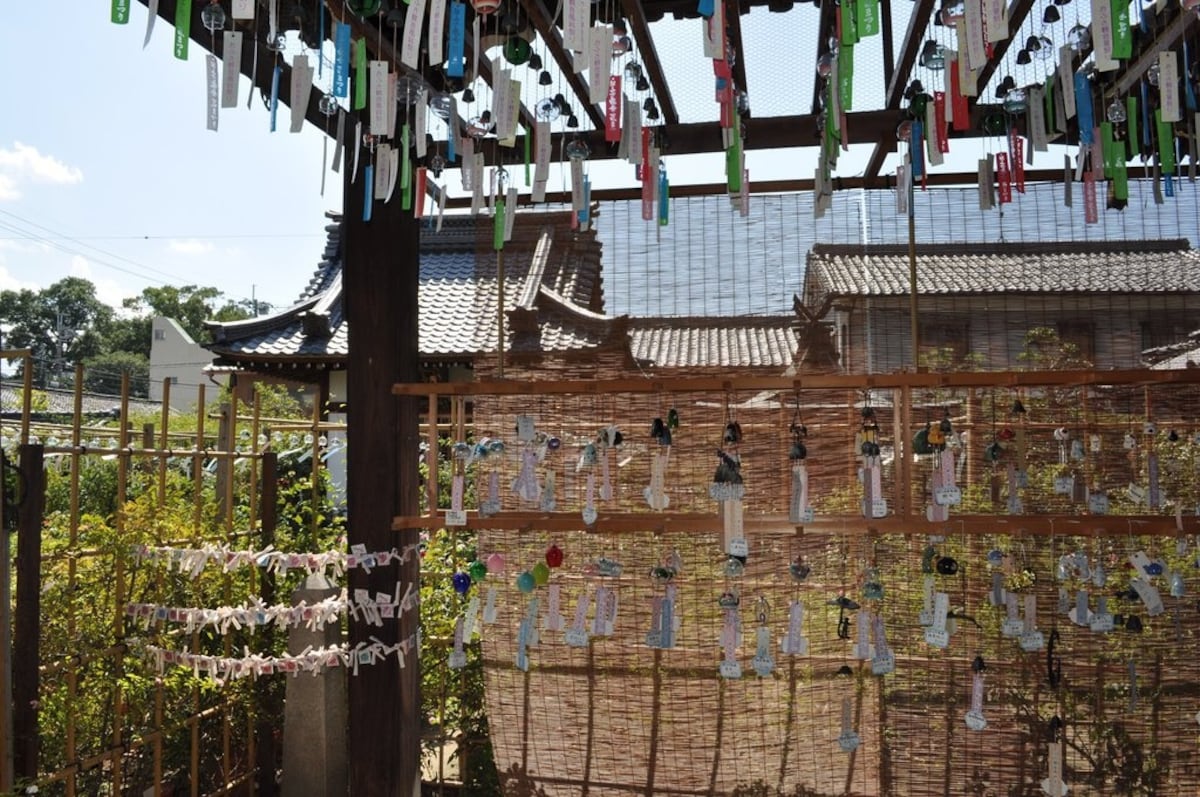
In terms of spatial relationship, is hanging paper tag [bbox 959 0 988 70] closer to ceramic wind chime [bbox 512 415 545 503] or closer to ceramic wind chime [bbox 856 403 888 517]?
ceramic wind chime [bbox 856 403 888 517]

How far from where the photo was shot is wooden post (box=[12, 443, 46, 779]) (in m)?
2.75

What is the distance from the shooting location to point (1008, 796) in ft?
10.2

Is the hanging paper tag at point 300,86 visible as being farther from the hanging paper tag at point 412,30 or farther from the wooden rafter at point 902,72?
the wooden rafter at point 902,72

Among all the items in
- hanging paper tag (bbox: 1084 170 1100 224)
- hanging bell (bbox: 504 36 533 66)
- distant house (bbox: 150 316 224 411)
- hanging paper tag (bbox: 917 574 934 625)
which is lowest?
hanging paper tag (bbox: 917 574 934 625)

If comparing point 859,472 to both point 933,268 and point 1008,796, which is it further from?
point 1008,796

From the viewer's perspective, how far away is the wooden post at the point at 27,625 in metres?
2.75

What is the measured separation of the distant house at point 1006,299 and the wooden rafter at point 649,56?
0.79m

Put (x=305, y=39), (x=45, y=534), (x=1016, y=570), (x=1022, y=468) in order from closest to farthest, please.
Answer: (x=305, y=39)
(x=1022, y=468)
(x=1016, y=570)
(x=45, y=534)

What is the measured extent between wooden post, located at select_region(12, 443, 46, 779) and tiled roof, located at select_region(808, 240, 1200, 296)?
262 centimetres

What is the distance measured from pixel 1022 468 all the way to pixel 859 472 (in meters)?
0.52

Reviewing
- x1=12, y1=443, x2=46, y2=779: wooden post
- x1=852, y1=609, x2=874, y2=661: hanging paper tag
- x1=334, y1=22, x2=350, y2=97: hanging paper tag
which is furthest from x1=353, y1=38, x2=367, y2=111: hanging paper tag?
x1=852, y1=609, x2=874, y2=661: hanging paper tag

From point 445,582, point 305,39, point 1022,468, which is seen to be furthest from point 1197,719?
point 305,39

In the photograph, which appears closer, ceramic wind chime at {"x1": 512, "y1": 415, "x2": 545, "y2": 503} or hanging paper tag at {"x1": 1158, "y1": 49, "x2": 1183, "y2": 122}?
hanging paper tag at {"x1": 1158, "y1": 49, "x2": 1183, "y2": 122}

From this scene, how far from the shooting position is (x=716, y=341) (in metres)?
3.22
